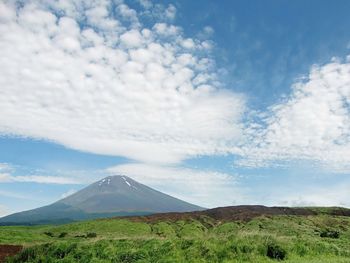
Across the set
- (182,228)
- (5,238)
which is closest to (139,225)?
(182,228)

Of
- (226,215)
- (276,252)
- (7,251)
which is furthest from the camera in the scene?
(226,215)

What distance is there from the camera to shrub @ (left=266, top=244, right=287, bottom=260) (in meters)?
23.4

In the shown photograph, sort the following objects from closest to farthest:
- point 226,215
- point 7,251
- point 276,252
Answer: point 276,252 → point 7,251 → point 226,215

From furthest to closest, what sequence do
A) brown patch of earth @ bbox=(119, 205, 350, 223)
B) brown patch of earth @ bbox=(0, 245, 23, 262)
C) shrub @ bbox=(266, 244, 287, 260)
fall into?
brown patch of earth @ bbox=(119, 205, 350, 223) < brown patch of earth @ bbox=(0, 245, 23, 262) < shrub @ bbox=(266, 244, 287, 260)

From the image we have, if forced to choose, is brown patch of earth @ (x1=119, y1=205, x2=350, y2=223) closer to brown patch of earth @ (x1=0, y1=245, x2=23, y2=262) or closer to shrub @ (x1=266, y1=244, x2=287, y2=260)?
brown patch of earth @ (x1=0, y1=245, x2=23, y2=262)

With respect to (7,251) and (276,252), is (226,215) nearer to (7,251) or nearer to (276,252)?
(7,251)

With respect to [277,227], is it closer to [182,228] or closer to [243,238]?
[182,228]

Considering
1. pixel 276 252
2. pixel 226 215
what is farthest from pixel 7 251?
pixel 226 215

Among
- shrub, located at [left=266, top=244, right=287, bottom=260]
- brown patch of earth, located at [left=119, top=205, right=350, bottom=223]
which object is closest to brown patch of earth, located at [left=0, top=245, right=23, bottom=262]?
shrub, located at [left=266, top=244, right=287, bottom=260]

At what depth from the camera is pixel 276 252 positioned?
77.5ft

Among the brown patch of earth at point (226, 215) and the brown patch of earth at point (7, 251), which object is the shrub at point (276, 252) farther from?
the brown patch of earth at point (226, 215)

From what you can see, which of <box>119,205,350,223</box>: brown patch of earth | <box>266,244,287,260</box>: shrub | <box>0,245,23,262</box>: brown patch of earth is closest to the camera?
<box>266,244,287,260</box>: shrub

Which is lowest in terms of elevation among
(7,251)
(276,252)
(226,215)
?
(7,251)

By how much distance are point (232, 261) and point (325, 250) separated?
662 centimetres
